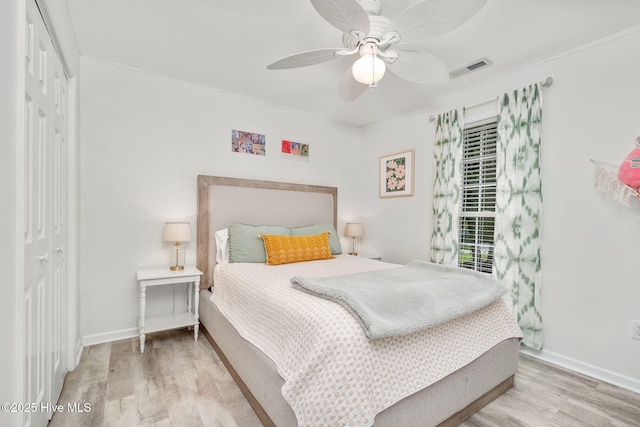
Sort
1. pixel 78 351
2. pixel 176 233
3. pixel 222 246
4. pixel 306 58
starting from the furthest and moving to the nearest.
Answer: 1. pixel 222 246
2. pixel 176 233
3. pixel 78 351
4. pixel 306 58

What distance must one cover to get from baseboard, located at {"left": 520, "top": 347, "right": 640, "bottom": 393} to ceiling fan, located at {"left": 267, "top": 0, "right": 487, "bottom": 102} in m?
2.46

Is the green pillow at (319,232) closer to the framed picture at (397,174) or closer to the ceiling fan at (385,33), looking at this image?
the framed picture at (397,174)

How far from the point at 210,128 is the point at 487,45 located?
2735 mm

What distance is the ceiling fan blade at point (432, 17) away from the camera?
142cm

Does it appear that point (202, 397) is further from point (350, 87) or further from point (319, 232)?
point (350, 87)

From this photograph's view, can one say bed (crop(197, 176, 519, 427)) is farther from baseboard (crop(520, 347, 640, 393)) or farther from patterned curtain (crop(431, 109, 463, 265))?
patterned curtain (crop(431, 109, 463, 265))

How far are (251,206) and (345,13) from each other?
2353 millimetres

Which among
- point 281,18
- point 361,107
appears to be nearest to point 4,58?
point 281,18

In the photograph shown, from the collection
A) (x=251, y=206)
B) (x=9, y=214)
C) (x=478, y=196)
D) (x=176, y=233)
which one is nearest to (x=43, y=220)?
(x=9, y=214)

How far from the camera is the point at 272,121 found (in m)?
3.66

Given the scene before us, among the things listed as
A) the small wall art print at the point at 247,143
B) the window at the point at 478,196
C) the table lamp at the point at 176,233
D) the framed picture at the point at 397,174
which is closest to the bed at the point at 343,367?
the table lamp at the point at 176,233

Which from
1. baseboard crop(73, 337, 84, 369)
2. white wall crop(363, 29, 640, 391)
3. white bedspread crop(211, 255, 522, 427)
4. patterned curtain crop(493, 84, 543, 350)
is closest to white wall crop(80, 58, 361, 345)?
baseboard crop(73, 337, 84, 369)

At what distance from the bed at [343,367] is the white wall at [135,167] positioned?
33 cm

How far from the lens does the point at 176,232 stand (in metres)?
2.75
